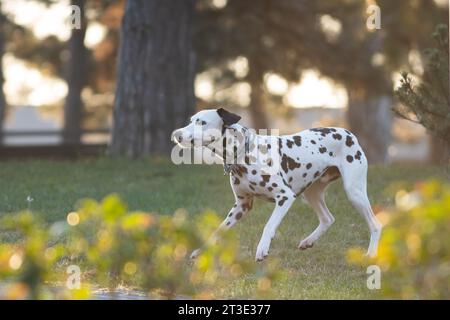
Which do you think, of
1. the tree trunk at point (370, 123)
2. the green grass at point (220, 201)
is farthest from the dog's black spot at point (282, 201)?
the tree trunk at point (370, 123)

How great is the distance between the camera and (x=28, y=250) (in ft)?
19.7

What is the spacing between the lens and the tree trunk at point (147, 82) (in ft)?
68.9

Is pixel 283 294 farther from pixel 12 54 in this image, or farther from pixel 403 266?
pixel 12 54

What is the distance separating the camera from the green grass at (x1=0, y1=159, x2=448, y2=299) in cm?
1027

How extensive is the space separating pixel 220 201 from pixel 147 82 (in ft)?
19.8

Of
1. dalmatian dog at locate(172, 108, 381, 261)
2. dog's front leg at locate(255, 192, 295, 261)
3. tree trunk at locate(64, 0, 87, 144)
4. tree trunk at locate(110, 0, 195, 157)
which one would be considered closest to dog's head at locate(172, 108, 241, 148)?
dalmatian dog at locate(172, 108, 381, 261)

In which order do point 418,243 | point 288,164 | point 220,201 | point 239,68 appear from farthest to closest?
point 239,68 < point 220,201 < point 288,164 < point 418,243

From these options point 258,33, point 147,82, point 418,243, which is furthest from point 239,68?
point 418,243

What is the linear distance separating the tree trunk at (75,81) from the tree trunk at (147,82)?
476 inches

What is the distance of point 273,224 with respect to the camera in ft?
34.6

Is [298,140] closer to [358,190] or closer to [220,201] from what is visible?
[358,190]

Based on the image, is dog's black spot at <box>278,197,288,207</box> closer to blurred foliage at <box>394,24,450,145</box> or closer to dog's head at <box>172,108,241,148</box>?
dog's head at <box>172,108,241,148</box>
